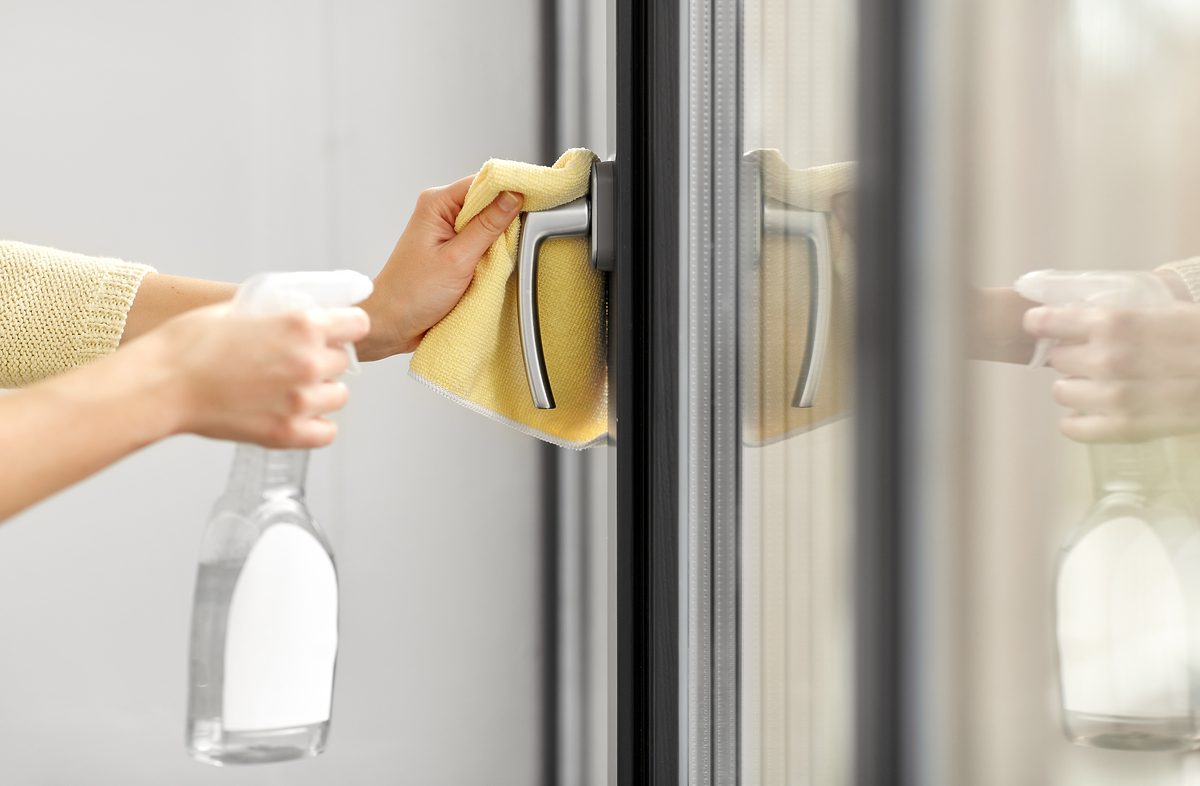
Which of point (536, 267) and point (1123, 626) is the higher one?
point (536, 267)

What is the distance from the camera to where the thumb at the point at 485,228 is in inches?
26.3

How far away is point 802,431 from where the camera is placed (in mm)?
431

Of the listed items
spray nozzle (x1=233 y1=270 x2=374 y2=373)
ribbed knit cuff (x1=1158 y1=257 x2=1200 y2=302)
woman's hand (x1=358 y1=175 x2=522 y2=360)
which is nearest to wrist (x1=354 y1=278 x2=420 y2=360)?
woman's hand (x1=358 y1=175 x2=522 y2=360)

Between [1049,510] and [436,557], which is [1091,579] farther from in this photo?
[436,557]

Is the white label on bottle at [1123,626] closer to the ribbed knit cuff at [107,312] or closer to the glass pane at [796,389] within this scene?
the glass pane at [796,389]

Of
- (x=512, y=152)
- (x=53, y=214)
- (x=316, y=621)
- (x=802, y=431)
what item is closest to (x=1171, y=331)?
(x=802, y=431)

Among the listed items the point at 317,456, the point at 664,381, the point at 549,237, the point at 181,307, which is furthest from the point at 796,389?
the point at 317,456

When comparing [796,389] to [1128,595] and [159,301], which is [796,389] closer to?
[1128,595]

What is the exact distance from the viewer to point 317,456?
47.1 inches

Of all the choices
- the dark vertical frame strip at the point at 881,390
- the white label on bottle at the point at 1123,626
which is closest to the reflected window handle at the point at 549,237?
the dark vertical frame strip at the point at 881,390

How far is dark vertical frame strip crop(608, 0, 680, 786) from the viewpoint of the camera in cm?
59

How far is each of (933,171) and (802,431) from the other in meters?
0.16

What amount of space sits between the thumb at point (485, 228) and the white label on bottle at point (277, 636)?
309mm

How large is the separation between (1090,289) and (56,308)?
66 cm
